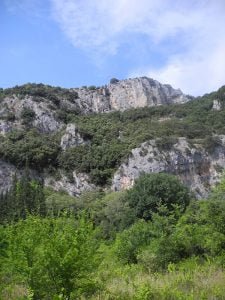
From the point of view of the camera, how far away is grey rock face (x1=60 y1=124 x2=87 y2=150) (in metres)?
89.9

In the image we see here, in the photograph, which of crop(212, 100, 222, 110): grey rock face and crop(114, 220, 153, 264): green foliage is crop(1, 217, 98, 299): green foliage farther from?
crop(212, 100, 222, 110): grey rock face

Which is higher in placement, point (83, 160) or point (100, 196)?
point (83, 160)

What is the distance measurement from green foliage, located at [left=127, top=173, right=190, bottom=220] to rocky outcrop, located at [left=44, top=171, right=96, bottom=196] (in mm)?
27589

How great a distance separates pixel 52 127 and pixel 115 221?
50866 mm

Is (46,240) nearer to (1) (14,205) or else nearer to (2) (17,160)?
(1) (14,205)

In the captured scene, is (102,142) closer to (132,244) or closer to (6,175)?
(6,175)

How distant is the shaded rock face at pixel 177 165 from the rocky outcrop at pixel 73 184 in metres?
5.85

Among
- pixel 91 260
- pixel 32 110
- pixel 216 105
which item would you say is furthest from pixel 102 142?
pixel 91 260

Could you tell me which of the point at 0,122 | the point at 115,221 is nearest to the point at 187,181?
the point at 115,221

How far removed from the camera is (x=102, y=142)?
92.0 meters

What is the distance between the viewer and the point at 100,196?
240ft

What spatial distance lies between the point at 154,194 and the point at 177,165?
2994 centimetres

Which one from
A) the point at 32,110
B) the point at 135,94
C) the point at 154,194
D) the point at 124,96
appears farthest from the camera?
the point at 135,94

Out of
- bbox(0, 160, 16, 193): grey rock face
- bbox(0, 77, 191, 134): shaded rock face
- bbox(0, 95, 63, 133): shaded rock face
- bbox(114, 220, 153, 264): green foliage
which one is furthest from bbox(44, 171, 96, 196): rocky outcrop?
bbox(114, 220, 153, 264): green foliage
